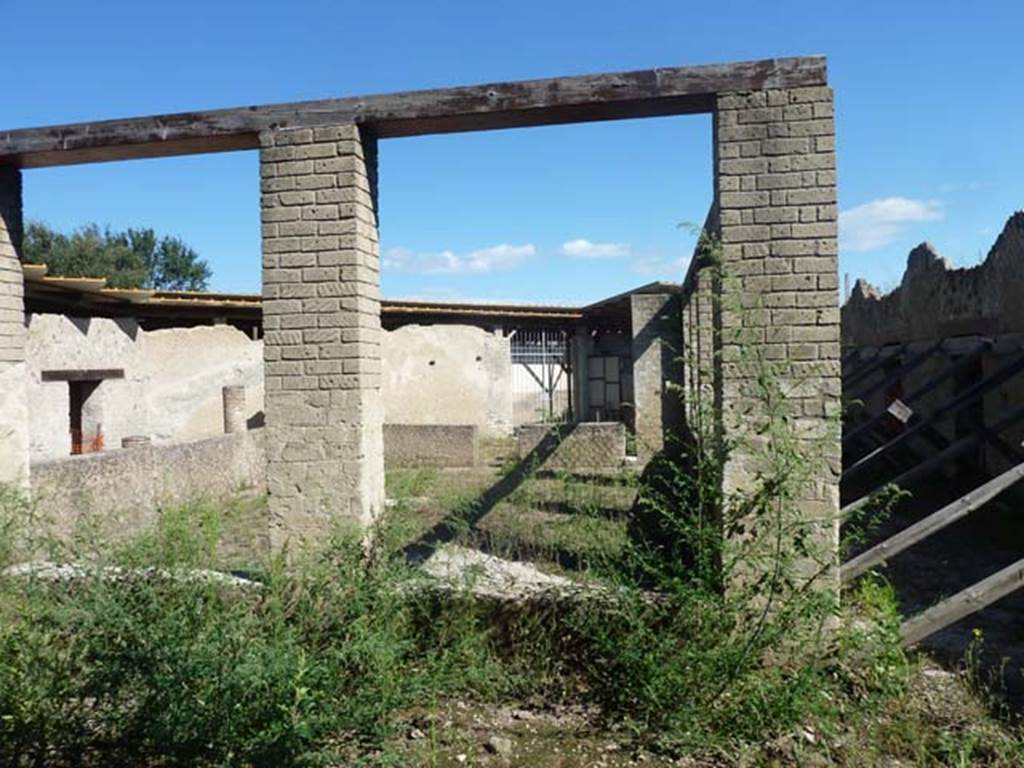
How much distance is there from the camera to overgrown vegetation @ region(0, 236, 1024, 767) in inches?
136

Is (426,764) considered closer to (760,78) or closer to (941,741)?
(941,741)

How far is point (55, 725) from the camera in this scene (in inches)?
144

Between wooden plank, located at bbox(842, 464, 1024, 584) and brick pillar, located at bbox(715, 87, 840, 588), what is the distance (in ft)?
2.49

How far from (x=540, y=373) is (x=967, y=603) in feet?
62.5

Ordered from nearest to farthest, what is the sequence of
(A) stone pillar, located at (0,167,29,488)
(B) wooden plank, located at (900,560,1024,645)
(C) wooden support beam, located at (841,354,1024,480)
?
1. (B) wooden plank, located at (900,560,1024,645)
2. (A) stone pillar, located at (0,167,29,488)
3. (C) wooden support beam, located at (841,354,1024,480)

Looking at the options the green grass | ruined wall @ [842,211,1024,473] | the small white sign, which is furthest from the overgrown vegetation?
ruined wall @ [842,211,1024,473]

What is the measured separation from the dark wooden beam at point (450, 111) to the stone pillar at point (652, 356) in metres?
8.16

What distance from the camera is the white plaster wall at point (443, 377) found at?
60.9 ft

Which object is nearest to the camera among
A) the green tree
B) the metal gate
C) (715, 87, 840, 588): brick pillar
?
(715, 87, 840, 588): brick pillar

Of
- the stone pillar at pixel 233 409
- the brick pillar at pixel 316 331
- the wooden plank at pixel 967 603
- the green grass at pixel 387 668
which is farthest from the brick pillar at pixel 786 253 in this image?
the stone pillar at pixel 233 409

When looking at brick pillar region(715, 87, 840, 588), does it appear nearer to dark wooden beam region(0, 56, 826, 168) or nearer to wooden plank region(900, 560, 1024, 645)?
dark wooden beam region(0, 56, 826, 168)

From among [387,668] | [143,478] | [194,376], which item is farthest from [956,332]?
[194,376]

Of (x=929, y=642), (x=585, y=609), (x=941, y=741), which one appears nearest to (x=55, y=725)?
(x=585, y=609)

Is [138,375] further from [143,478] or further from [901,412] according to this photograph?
[901,412]
